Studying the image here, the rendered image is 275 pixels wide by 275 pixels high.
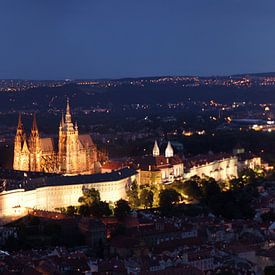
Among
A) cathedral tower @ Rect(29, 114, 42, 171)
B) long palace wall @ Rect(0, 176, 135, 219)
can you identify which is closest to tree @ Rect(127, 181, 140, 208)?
long palace wall @ Rect(0, 176, 135, 219)

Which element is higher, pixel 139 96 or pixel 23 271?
pixel 139 96

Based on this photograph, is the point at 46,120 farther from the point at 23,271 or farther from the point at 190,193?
the point at 23,271

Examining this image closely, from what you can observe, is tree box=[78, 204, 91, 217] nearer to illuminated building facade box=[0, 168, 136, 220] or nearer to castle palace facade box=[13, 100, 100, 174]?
illuminated building facade box=[0, 168, 136, 220]

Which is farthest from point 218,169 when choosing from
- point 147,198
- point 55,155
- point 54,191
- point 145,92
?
point 145,92

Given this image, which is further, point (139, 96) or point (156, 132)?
point (139, 96)

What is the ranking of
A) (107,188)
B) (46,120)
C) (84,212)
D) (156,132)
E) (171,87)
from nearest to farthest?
1. (84,212)
2. (107,188)
3. (156,132)
4. (46,120)
5. (171,87)

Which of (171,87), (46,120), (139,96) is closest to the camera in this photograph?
(46,120)

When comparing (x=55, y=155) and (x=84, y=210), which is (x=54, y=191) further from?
(x=55, y=155)

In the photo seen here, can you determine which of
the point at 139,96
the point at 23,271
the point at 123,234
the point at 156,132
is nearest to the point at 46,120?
the point at 156,132
